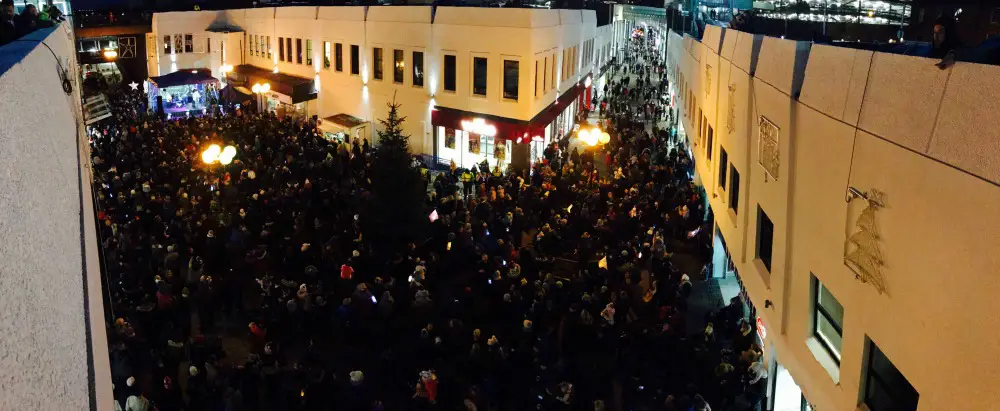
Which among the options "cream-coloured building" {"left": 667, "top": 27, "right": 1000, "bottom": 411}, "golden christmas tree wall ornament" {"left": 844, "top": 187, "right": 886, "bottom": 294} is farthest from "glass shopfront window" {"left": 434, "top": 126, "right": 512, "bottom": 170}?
"golden christmas tree wall ornament" {"left": 844, "top": 187, "right": 886, "bottom": 294}

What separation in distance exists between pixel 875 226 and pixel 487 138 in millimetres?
20226

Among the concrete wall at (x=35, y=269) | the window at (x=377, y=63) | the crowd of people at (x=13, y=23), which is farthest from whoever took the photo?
the window at (x=377, y=63)

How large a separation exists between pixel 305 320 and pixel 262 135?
14267 millimetres

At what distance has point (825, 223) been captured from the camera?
22.0 feet

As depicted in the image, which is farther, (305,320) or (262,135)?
(262,135)

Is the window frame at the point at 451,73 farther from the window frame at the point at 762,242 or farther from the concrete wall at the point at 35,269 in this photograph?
the concrete wall at the point at 35,269

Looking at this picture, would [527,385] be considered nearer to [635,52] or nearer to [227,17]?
[227,17]

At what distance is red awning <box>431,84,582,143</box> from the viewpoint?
79.1 feet

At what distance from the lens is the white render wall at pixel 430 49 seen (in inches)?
944

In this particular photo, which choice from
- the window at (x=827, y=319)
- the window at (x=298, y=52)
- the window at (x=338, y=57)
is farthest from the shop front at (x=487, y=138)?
the window at (x=827, y=319)

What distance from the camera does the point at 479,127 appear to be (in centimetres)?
2478

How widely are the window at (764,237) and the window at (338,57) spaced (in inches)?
917

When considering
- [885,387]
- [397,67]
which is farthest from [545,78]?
[885,387]

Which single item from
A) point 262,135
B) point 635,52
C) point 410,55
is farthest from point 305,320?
point 635,52
